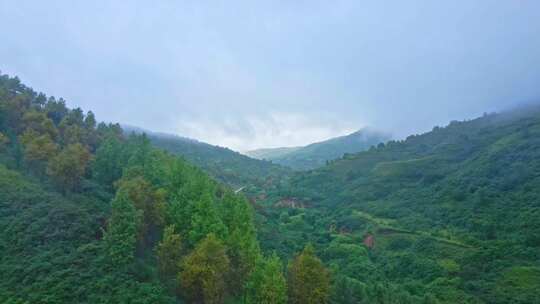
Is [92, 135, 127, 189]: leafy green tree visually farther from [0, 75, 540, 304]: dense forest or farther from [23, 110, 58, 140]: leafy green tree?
[23, 110, 58, 140]: leafy green tree

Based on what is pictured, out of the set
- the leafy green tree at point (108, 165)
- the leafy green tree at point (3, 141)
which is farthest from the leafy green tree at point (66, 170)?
the leafy green tree at point (3, 141)

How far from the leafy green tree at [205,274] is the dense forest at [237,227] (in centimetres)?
9

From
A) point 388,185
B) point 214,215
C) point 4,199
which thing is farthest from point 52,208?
point 388,185

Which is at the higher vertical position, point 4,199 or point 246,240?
point 4,199

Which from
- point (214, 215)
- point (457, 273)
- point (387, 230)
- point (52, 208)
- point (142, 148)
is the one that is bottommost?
point (457, 273)

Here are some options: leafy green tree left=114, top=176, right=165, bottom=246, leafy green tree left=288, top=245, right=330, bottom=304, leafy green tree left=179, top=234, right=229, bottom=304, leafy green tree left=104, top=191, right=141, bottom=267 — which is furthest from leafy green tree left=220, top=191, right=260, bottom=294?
leafy green tree left=104, top=191, right=141, bottom=267

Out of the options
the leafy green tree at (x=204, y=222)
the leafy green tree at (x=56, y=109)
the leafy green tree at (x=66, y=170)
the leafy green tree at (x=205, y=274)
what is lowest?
the leafy green tree at (x=205, y=274)

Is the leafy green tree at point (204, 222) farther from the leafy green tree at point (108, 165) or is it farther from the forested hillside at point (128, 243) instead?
the leafy green tree at point (108, 165)

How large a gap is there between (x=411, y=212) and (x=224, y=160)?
284 ft

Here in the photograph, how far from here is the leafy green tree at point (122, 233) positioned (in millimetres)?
31594

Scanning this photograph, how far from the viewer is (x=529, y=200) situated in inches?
2468

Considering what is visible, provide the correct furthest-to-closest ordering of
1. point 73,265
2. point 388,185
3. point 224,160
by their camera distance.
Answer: point 224,160
point 388,185
point 73,265

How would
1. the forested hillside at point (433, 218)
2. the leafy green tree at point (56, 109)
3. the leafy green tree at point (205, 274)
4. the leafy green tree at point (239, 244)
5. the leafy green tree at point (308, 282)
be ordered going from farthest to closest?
the leafy green tree at point (56, 109) < the forested hillside at point (433, 218) < the leafy green tree at point (239, 244) < the leafy green tree at point (308, 282) < the leafy green tree at point (205, 274)

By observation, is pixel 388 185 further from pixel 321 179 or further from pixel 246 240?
pixel 246 240
